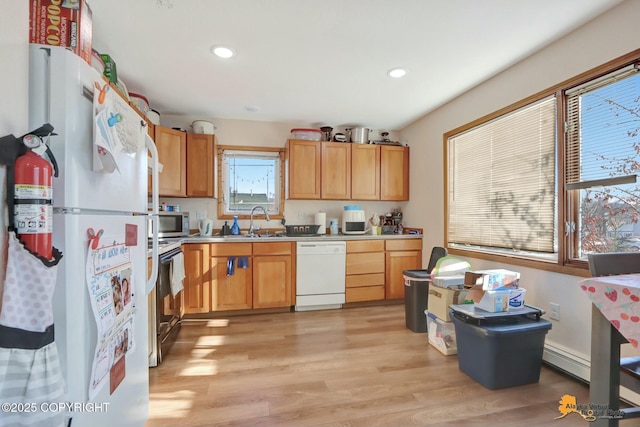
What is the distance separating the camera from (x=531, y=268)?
2135 mm

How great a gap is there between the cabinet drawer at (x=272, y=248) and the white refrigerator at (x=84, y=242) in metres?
1.97

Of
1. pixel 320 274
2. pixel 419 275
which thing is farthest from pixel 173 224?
pixel 419 275

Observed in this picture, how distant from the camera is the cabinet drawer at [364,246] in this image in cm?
332

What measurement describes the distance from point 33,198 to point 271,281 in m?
2.56

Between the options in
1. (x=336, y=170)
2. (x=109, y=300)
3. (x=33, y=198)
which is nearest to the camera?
(x=33, y=198)

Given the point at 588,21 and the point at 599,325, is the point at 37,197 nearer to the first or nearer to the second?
the point at 599,325

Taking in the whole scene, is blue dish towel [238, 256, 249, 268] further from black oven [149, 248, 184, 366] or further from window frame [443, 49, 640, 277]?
window frame [443, 49, 640, 277]

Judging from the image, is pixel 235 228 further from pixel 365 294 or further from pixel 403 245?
pixel 403 245

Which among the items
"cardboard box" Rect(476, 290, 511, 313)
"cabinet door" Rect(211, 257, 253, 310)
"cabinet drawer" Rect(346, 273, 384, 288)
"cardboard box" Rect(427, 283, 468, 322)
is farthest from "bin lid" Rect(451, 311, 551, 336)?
"cabinet door" Rect(211, 257, 253, 310)

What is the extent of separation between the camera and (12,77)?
72 cm

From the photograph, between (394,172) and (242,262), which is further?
(394,172)

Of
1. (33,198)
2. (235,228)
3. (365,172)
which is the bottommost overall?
(235,228)

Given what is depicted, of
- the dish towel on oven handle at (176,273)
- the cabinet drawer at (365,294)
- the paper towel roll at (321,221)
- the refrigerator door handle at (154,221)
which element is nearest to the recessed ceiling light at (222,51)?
the refrigerator door handle at (154,221)

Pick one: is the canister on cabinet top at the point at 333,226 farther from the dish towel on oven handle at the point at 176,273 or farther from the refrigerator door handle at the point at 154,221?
the refrigerator door handle at the point at 154,221
